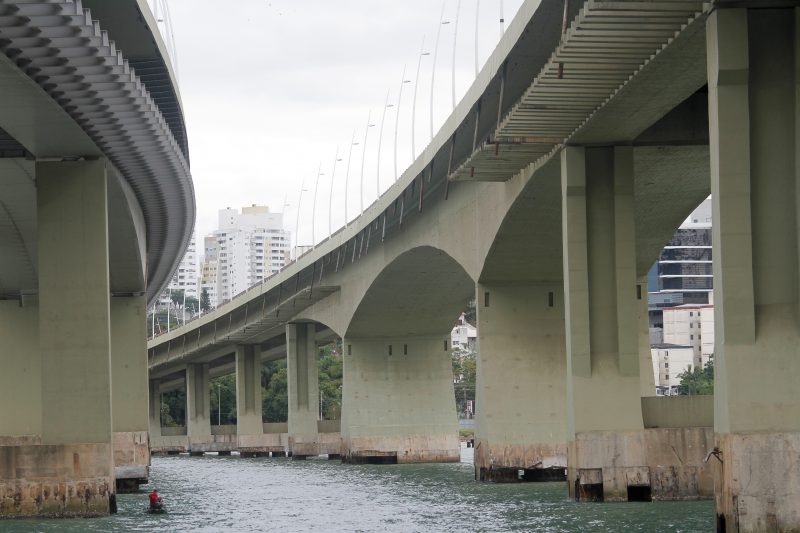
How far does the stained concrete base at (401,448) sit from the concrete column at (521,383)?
24.8 meters

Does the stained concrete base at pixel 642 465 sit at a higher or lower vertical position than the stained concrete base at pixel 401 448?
higher

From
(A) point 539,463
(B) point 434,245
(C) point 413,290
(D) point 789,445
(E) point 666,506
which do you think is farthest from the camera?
(C) point 413,290

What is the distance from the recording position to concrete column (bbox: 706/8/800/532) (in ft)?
87.6

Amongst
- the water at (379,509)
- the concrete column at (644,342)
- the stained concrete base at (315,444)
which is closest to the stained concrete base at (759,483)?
the water at (379,509)

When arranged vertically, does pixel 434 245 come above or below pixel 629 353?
above

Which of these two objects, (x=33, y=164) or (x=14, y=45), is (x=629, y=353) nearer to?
(x=33, y=164)

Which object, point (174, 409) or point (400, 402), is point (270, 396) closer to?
point (174, 409)

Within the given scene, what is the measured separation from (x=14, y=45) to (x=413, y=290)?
47.3 metres

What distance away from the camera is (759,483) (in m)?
25.8

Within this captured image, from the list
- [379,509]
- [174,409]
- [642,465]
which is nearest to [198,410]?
[174,409]

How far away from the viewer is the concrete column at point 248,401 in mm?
106750

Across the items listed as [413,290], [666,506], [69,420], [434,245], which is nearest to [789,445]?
[666,506]

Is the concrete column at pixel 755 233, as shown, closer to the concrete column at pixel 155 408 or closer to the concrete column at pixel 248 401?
the concrete column at pixel 248 401

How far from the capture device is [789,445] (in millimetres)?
26172
